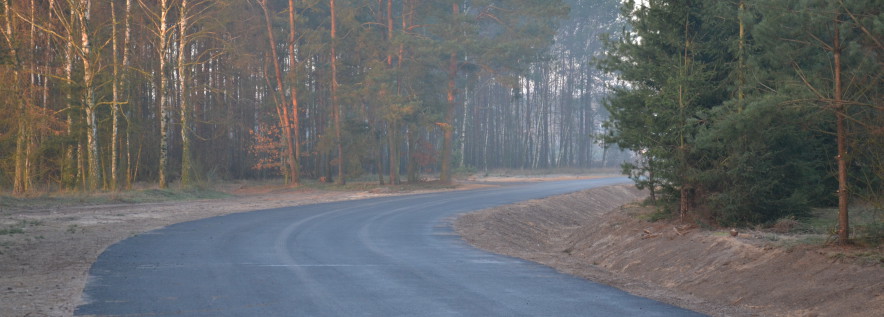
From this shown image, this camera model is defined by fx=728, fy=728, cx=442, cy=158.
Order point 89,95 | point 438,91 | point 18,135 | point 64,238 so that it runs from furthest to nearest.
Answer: point 438,91 → point 89,95 → point 18,135 → point 64,238

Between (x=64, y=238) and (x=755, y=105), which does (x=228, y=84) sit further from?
(x=755, y=105)

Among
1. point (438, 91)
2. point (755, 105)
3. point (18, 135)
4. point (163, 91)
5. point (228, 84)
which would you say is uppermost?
point (228, 84)

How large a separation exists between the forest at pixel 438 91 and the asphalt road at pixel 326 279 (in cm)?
424

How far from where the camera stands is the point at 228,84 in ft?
171

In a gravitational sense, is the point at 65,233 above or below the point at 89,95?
below

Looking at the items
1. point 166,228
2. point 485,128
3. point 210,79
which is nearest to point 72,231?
point 166,228

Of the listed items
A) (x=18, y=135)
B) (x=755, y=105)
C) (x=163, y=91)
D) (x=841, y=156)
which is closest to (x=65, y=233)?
(x=18, y=135)

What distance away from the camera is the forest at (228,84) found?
31.0 meters

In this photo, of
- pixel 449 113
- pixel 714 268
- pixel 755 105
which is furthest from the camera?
pixel 449 113

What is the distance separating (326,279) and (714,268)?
6.24 meters

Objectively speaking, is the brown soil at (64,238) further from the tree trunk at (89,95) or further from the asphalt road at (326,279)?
the tree trunk at (89,95)

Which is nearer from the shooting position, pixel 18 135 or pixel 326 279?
pixel 326 279

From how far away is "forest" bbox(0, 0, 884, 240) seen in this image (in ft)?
38.2

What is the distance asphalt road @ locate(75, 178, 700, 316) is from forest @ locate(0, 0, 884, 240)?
4239 millimetres
